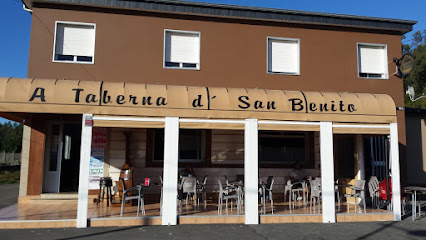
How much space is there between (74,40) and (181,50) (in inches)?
127

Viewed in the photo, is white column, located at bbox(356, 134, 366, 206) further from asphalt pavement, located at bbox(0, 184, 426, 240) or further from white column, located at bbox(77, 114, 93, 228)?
white column, located at bbox(77, 114, 93, 228)

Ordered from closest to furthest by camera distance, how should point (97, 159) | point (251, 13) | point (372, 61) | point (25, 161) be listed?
1. point (25, 161)
2. point (97, 159)
3. point (251, 13)
4. point (372, 61)

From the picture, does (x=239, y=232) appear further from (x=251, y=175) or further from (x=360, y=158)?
(x=360, y=158)

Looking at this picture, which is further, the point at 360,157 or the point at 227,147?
the point at 227,147

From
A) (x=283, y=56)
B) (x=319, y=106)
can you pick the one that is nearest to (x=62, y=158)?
(x=283, y=56)

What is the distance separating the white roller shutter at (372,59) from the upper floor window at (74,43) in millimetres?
8833

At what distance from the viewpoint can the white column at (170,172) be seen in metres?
8.05

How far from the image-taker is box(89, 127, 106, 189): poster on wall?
10789 mm

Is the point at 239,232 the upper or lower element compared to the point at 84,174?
lower

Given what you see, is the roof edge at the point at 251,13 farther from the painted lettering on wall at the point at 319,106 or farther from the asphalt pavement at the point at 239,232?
the asphalt pavement at the point at 239,232

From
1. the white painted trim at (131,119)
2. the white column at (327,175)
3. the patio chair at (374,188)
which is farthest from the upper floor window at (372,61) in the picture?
the white painted trim at (131,119)

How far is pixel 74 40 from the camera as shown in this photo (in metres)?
10.6

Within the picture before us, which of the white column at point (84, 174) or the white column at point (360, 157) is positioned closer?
the white column at point (84, 174)

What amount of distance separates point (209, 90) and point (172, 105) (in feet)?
3.36
